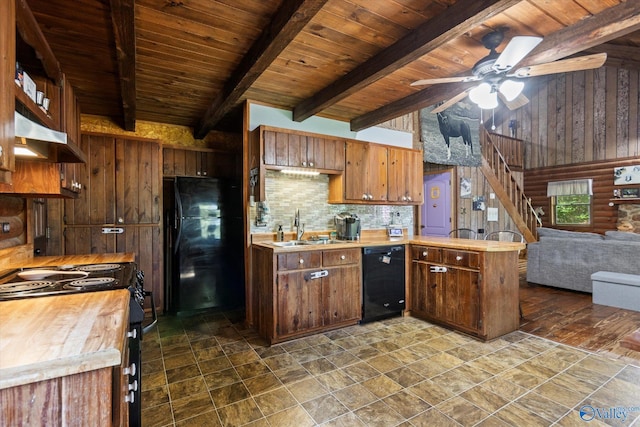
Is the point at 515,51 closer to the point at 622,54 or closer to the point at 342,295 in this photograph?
the point at 342,295

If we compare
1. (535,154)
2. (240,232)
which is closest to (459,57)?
(240,232)

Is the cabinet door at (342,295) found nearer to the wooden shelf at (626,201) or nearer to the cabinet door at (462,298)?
the cabinet door at (462,298)

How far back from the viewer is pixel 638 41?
5566 millimetres

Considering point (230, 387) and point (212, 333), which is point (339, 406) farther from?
point (212, 333)

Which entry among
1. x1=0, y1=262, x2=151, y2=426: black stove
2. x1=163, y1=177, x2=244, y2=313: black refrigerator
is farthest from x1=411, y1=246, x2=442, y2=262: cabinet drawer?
x1=0, y1=262, x2=151, y2=426: black stove

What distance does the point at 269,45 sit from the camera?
207 cm

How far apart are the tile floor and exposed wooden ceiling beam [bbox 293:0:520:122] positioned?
7.78ft

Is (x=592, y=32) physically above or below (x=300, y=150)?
above

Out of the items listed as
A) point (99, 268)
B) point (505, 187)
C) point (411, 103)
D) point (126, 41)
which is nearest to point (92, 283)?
point (99, 268)

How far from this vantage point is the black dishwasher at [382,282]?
348 cm

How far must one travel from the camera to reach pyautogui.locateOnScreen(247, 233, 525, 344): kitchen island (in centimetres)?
298

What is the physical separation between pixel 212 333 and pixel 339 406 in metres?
1.78

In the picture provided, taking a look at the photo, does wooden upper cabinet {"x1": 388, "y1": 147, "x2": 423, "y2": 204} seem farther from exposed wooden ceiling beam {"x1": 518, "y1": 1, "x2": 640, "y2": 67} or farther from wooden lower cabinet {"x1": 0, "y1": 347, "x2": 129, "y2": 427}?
wooden lower cabinet {"x1": 0, "y1": 347, "x2": 129, "y2": 427}

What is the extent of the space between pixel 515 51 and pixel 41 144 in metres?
3.02
